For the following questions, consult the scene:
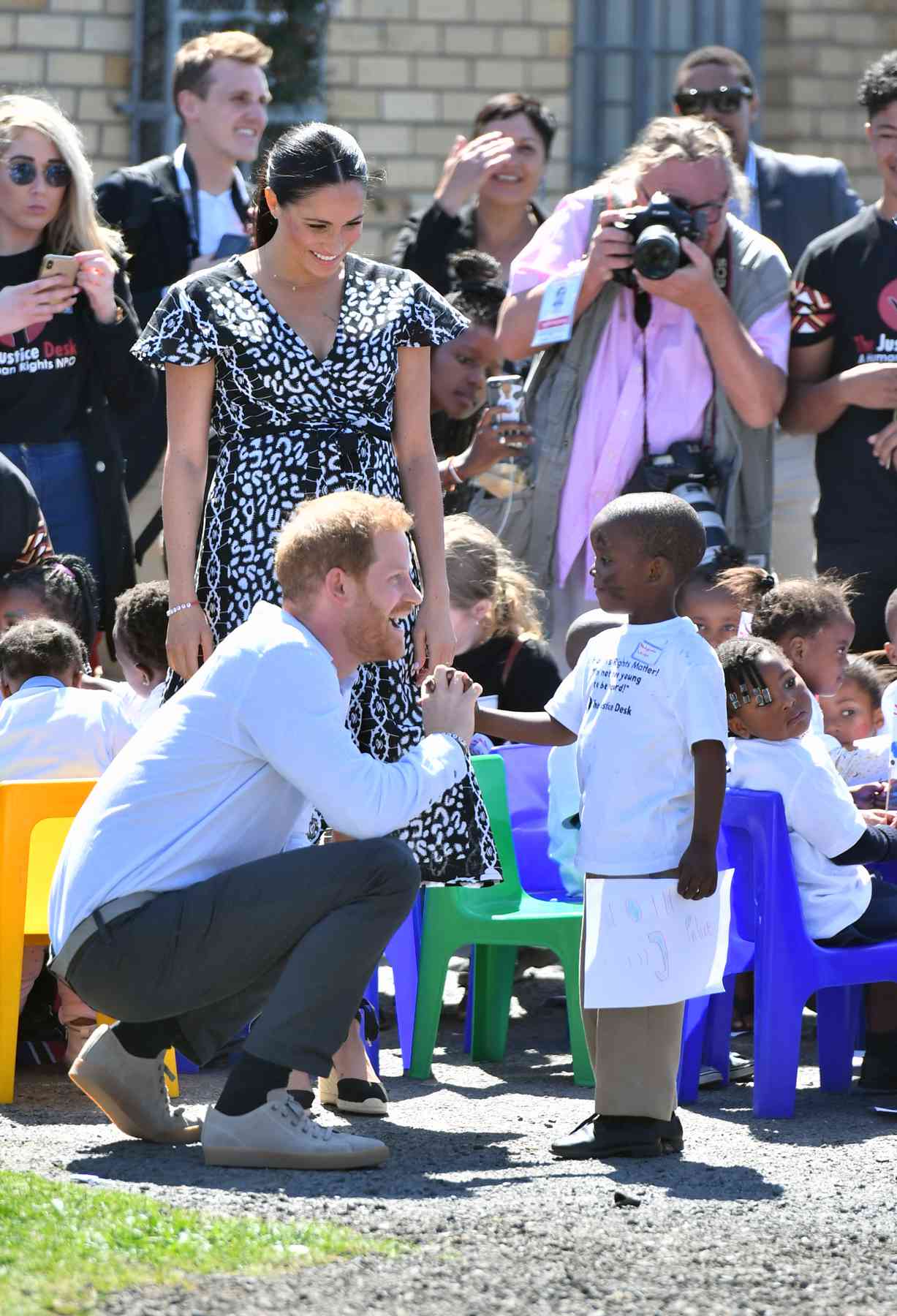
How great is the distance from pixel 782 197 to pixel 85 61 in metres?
7.09

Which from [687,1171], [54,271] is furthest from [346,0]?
[687,1171]

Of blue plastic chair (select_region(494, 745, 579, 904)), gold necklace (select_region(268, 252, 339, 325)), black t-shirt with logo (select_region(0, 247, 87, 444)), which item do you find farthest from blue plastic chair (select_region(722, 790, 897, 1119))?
black t-shirt with logo (select_region(0, 247, 87, 444))

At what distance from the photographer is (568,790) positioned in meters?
5.21

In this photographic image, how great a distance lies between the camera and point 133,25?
1337cm

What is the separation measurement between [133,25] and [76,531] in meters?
7.97

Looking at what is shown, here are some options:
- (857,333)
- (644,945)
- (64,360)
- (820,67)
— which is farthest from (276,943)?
(820,67)

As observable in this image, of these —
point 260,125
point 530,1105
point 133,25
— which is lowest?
point 530,1105

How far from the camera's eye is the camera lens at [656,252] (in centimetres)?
584

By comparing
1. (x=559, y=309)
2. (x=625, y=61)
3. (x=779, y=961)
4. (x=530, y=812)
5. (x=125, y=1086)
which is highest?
(x=625, y=61)

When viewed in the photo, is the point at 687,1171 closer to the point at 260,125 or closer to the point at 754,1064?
the point at 754,1064

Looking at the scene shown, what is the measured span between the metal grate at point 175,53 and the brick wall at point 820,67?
3.23 metres

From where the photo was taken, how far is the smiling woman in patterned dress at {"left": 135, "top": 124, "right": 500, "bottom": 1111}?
14.8 ft

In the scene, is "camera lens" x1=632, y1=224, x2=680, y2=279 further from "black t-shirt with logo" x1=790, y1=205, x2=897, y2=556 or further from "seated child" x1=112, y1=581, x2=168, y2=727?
"seated child" x1=112, y1=581, x2=168, y2=727

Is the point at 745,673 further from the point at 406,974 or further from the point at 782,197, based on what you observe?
the point at 782,197
